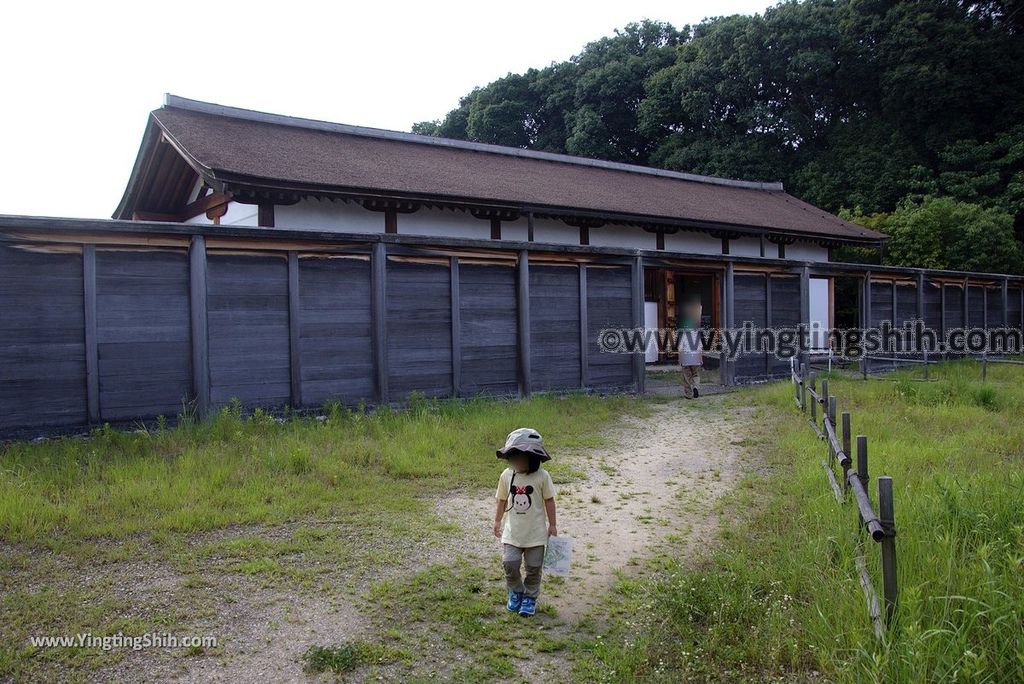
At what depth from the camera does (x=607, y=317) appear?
11.9 metres

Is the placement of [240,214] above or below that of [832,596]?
above

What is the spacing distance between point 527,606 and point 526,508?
1.73 ft

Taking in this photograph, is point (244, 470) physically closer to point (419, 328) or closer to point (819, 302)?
point (419, 328)

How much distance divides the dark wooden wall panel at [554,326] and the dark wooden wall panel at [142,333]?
504 cm

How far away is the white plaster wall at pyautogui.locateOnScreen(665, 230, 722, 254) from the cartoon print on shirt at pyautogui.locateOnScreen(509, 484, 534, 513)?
50.2 ft

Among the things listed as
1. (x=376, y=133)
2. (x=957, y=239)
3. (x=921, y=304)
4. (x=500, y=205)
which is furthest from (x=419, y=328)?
(x=957, y=239)

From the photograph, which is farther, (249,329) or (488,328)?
(488,328)

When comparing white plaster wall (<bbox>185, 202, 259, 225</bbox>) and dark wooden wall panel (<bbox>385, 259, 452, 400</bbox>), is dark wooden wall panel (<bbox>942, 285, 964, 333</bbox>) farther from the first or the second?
white plaster wall (<bbox>185, 202, 259, 225</bbox>)

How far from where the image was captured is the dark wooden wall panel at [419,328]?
372 inches

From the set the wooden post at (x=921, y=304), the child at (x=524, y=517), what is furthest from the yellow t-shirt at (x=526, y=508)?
the wooden post at (x=921, y=304)

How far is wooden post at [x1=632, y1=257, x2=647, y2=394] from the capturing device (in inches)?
478

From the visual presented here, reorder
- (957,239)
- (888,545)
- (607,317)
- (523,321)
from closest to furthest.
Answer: (888,545)
(523,321)
(607,317)
(957,239)

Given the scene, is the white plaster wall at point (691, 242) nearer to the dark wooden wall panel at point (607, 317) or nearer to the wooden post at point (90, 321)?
the dark wooden wall panel at point (607, 317)

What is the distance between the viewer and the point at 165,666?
325cm
